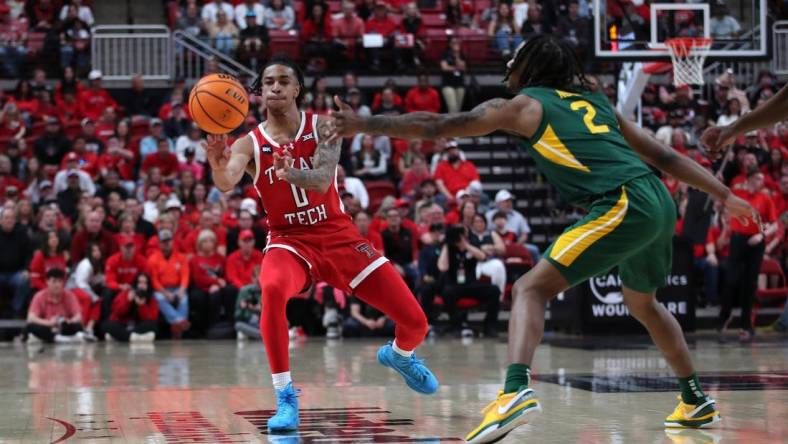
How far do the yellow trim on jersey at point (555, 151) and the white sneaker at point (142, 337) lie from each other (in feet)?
36.2

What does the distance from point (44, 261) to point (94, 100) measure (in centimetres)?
522

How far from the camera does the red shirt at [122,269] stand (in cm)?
1590

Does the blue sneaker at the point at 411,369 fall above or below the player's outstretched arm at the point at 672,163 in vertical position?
below

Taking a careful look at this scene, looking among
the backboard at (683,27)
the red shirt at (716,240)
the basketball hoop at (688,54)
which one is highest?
the backboard at (683,27)

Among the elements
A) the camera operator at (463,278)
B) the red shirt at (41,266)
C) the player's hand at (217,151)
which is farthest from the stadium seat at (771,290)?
the player's hand at (217,151)

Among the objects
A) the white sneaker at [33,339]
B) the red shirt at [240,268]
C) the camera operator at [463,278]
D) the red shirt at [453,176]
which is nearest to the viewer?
the white sneaker at [33,339]

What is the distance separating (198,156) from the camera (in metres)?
18.9

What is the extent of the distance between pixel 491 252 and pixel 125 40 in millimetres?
9563

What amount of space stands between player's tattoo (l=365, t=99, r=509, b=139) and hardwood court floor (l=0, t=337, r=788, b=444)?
151cm

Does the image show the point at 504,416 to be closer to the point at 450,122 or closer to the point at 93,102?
the point at 450,122

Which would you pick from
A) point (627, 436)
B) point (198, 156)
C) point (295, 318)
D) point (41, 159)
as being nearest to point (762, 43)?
point (295, 318)

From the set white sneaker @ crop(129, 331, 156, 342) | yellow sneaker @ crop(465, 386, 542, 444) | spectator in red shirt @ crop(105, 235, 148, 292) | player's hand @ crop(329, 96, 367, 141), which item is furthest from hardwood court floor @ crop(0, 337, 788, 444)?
spectator in red shirt @ crop(105, 235, 148, 292)

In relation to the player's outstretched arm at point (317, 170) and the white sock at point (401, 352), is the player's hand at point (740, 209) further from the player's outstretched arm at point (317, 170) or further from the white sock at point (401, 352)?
the white sock at point (401, 352)

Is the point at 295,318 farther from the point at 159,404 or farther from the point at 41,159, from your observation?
the point at 159,404
